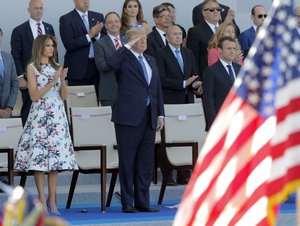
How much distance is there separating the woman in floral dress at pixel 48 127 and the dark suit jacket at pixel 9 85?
4.88ft

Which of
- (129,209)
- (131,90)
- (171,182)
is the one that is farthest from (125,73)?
(171,182)

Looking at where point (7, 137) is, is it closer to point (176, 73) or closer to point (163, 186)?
point (163, 186)

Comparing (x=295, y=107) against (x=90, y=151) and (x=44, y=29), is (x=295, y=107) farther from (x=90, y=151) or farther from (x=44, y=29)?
(x=44, y=29)

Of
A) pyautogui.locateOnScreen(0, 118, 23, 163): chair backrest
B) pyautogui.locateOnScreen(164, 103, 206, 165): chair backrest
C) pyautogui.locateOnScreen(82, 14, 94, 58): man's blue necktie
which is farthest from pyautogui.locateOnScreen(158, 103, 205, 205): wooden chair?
pyautogui.locateOnScreen(82, 14, 94, 58): man's blue necktie

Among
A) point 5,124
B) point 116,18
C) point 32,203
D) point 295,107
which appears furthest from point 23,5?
point 32,203

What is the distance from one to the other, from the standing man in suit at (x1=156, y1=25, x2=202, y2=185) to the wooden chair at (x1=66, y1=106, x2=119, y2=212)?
126cm

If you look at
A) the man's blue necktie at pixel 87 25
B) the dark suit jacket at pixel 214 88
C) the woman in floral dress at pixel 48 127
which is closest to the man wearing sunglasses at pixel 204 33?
the man's blue necktie at pixel 87 25

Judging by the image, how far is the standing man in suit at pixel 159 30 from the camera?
1390 centimetres

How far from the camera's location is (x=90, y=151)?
11.9 metres

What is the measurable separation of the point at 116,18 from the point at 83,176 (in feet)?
6.56

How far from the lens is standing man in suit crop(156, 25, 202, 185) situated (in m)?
13.1

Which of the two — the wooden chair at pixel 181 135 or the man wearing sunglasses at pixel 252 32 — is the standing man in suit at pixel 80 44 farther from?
the man wearing sunglasses at pixel 252 32

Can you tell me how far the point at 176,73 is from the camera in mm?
13289

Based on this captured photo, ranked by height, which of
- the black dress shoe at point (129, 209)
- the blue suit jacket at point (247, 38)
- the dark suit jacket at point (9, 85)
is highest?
the blue suit jacket at point (247, 38)
